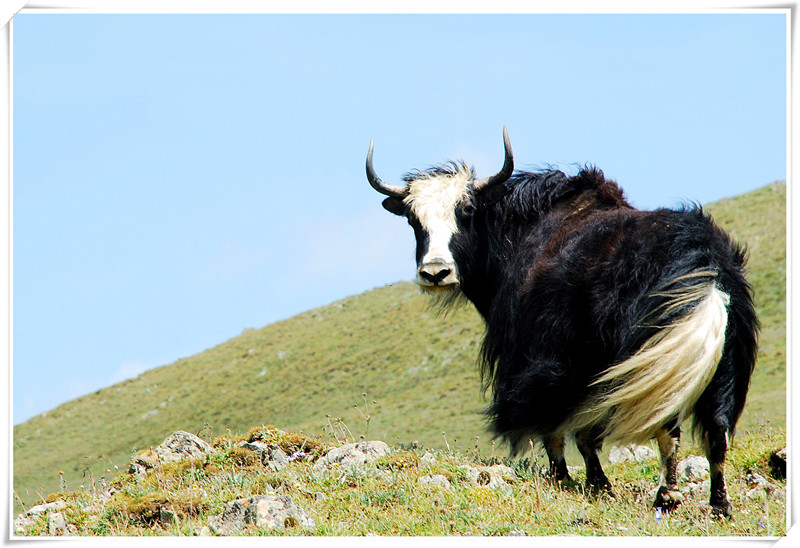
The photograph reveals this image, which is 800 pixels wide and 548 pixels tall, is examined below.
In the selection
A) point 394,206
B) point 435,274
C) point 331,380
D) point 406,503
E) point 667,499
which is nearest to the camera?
point 406,503

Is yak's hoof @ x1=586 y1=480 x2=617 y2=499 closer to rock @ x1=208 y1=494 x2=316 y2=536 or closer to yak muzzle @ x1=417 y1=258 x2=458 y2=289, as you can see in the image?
yak muzzle @ x1=417 y1=258 x2=458 y2=289

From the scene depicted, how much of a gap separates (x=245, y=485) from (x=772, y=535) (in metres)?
3.45

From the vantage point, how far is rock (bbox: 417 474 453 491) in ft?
19.1

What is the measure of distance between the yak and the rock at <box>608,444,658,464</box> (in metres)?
1.95

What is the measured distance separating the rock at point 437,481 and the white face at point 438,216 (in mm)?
1424

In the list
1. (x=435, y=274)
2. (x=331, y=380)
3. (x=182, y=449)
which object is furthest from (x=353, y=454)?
(x=331, y=380)

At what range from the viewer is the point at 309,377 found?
4041cm

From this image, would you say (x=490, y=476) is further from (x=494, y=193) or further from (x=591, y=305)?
(x=494, y=193)

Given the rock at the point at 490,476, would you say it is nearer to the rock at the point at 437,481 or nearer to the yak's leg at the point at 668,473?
the rock at the point at 437,481

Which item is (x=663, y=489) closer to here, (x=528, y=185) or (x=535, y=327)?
(x=535, y=327)

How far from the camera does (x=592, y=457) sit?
6496mm

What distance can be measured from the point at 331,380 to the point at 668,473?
34.2 m

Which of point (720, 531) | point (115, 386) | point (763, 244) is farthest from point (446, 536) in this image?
point (115, 386)

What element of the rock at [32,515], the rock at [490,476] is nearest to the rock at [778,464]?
the rock at [490,476]
